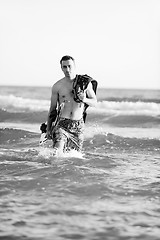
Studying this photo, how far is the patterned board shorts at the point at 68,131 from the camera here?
700cm

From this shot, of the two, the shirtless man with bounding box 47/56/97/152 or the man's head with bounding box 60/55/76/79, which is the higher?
the man's head with bounding box 60/55/76/79

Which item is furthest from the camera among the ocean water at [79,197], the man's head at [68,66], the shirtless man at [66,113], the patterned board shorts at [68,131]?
the patterned board shorts at [68,131]

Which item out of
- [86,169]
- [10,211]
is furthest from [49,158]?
[10,211]

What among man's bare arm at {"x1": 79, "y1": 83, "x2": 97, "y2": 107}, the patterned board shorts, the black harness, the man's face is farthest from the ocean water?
the man's face

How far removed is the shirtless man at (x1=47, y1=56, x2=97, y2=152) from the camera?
6.88 m

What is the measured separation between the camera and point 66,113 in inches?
276

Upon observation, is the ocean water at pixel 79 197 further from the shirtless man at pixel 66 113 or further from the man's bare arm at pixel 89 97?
the man's bare arm at pixel 89 97

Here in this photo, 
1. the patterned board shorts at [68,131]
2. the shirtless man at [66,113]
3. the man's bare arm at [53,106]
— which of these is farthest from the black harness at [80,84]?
the patterned board shorts at [68,131]

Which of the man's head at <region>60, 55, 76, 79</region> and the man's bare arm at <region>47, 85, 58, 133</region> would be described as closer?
the man's head at <region>60, 55, 76, 79</region>

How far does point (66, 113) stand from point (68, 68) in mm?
726

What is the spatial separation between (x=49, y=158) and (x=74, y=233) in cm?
332

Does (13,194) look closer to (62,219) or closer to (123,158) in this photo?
(62,219)

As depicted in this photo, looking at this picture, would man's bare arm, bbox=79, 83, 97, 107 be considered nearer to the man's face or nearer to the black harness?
the black harness

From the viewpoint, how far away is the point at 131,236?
3.94 metres
